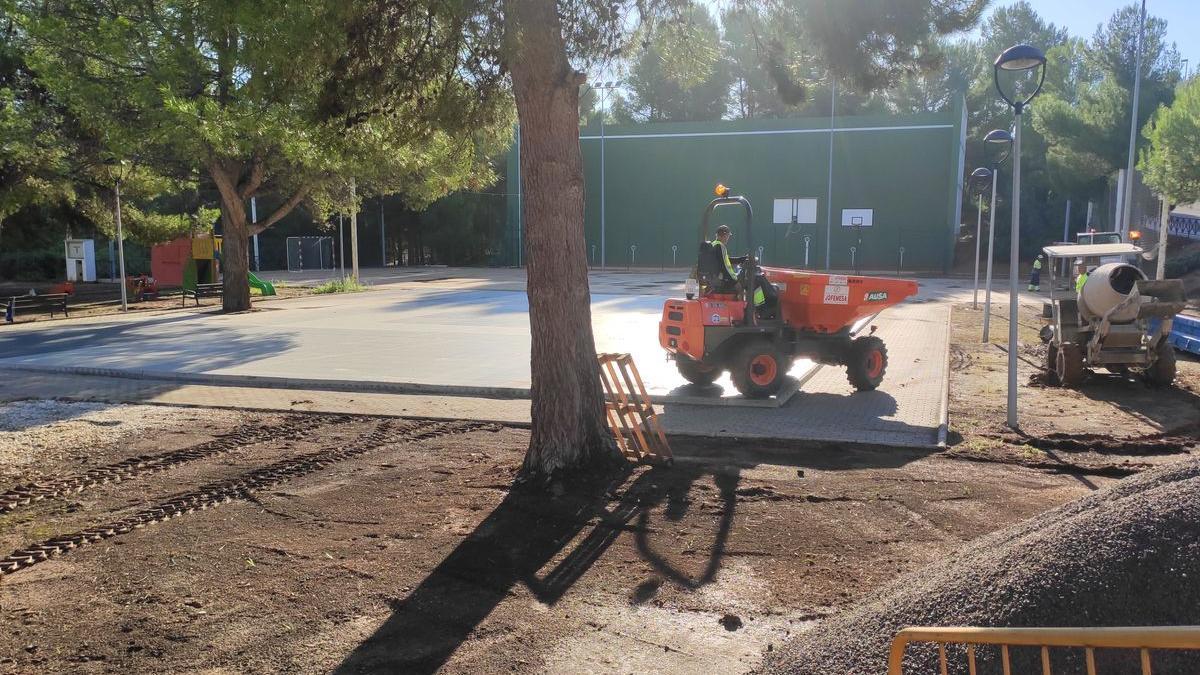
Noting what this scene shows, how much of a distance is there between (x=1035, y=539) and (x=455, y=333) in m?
15.2

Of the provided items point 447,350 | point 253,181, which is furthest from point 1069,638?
point 253,181

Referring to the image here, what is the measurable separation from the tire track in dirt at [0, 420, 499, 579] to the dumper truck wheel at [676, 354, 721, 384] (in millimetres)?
2842

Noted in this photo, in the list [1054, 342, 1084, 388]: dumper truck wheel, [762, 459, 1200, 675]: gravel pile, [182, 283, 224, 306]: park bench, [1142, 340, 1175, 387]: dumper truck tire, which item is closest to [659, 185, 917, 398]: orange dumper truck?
[1054, 342, 1084, 388]: dumper truck wheel

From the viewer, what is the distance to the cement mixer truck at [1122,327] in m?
11.1

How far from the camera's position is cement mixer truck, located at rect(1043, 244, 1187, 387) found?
11117 millimetres

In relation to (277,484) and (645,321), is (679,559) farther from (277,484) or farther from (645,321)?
(645,321)

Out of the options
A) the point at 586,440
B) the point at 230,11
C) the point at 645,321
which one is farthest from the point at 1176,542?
the point at 645,321

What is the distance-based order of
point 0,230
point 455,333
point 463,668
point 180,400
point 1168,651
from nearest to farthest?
1. point 1168,651
2. point 463,668
3. point 180,400
4. point 455,333
5. point 0,230

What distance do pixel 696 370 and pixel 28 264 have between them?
126ft

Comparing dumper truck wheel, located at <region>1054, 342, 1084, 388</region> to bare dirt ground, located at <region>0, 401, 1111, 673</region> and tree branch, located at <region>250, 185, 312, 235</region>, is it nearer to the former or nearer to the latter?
bare dirt ground, located at <region>0, 401, 1111, 673</region>

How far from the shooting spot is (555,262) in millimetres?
7270

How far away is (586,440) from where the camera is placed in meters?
7.53

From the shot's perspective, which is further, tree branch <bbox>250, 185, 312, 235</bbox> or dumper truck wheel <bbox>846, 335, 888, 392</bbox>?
tree branch <bbox>250, 185, 312, 235</bbox>

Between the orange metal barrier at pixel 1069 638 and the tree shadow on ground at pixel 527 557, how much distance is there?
2.38 m
